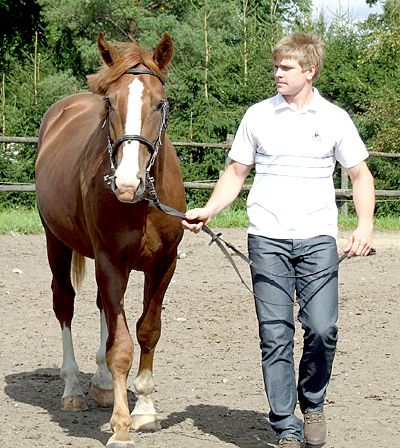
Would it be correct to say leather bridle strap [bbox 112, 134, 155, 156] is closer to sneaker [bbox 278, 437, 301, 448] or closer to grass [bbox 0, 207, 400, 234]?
sneaker [bbox 278, 437, 301, 448]

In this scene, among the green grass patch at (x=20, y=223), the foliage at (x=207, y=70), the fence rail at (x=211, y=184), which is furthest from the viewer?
the foliage at (x=207, y=70)

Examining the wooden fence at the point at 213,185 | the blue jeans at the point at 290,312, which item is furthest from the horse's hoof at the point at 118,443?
the wooden fence at the point at 213,185

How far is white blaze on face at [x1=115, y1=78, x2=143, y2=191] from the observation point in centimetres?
402

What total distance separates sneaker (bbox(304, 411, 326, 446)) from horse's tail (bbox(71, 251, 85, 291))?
2413 mm

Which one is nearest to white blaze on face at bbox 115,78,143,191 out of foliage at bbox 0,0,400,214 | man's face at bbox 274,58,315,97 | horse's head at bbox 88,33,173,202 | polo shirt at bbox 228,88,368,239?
horse's head at bbox 88,33,173,202

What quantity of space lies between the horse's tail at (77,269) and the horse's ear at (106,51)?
1981 mm

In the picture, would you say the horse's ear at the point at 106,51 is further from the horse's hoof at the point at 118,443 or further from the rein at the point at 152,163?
the horse's hoof at the point at 118,443

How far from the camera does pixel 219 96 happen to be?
20.8 metres

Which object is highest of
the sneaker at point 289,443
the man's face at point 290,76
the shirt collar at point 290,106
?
the man's face at point 290,76

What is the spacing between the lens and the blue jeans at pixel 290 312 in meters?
4.33

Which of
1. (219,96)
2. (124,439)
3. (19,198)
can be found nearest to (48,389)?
(124,439)

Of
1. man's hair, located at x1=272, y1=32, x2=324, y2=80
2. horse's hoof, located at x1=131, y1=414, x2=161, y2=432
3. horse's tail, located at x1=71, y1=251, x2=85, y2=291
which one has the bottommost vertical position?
horse's hoof, located at x1=131, y1=414, x2=161, y2=432

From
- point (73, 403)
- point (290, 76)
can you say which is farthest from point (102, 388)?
point (290, 76)

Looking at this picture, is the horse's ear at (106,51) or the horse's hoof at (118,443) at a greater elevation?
the horse's ear at (106,51)
